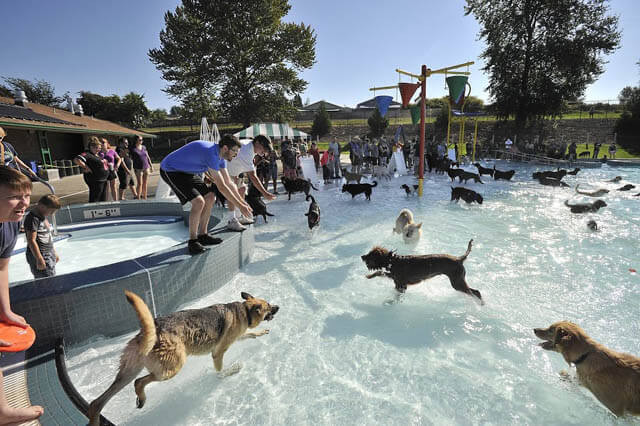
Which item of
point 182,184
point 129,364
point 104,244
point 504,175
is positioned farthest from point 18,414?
point 504,175

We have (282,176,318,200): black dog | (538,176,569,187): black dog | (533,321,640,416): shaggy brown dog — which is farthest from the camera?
(538,176,569,187): black dog

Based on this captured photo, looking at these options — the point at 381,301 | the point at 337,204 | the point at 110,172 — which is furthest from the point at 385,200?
the point at 110,172

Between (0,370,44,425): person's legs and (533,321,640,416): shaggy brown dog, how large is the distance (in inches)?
148

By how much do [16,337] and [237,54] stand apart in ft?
116

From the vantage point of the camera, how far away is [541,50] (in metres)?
28.7

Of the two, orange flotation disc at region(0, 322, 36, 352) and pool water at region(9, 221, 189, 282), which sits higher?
orange flotation disc at region(0, 322, 36, 352)

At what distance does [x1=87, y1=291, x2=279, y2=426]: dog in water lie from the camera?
6.44 feet

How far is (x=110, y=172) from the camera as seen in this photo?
8062 millimetres

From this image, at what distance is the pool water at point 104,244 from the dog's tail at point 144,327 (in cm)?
388

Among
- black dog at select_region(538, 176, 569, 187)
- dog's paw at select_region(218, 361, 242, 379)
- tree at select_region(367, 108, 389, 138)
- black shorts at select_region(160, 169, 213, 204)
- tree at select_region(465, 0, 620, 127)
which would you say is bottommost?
dog's paw at select_region(218, 361, 242, 379)

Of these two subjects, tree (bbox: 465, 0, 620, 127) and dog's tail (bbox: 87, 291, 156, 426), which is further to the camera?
tree (bbox: 465, 0, 620, 127)

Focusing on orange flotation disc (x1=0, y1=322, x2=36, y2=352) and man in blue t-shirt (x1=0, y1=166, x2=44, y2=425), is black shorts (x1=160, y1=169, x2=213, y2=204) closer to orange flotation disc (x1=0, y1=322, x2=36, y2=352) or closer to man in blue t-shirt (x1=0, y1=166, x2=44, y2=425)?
man in blue t-shirt (x1=0, y1=166, x2=44, y2=425)

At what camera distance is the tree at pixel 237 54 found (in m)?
30.8

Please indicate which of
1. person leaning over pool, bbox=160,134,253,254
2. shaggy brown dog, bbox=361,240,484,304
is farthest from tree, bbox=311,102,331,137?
shaggy brown dog, bbox=361,240,484,304
